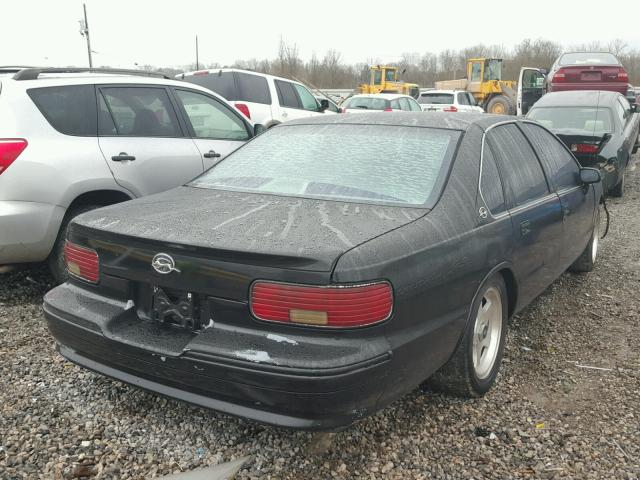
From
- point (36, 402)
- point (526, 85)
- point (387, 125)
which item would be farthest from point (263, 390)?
point (526, 85)

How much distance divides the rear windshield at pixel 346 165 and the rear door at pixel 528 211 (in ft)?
1.48

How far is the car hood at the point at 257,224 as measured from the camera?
2154 mm

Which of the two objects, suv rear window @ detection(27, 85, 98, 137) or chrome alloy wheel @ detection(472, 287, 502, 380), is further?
suv rear window @ detection(27, 85, 98, 137)

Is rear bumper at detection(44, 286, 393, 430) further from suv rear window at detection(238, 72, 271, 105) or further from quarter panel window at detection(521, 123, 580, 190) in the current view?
suv rear window at detection(238, 72, 271, 105)

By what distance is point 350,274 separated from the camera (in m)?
2.08

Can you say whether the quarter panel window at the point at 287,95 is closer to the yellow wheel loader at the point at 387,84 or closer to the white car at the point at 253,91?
the white car at the point at 253,91

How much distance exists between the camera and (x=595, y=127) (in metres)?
8.60

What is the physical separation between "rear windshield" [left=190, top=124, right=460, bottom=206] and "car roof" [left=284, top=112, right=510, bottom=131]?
7 centimetres

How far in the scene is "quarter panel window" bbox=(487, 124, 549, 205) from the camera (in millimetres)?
3268

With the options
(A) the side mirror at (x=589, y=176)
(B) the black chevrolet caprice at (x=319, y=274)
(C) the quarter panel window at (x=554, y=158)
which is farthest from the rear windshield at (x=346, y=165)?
(A) the side mirror at (x=589, y=176)

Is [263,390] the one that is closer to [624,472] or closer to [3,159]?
[624,472]

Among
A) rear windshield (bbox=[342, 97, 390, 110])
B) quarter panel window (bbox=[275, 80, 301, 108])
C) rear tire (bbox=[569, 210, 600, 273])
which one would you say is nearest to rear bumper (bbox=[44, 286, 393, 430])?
rear tire (bbox=[569, 210, 600, 273])

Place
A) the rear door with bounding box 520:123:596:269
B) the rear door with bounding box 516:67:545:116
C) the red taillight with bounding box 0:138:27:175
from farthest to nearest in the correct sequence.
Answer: the rear door with bounding box 516:67:545:116
the rear door with bounding box 520:123:596:269
the red taillight with bounding box 0:138:27:175

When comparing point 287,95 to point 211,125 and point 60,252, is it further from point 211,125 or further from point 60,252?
point 60,252
